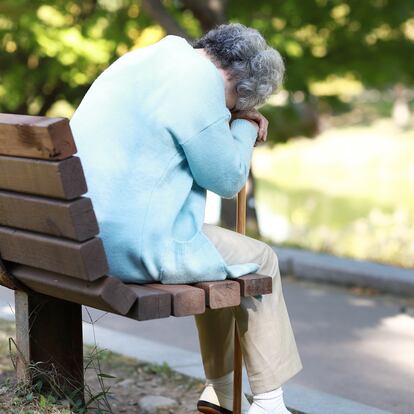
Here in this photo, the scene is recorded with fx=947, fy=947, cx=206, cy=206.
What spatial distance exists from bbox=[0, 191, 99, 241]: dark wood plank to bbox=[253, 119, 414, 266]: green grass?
5.10 metres

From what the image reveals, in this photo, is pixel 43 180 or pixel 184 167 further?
pixel 184 167

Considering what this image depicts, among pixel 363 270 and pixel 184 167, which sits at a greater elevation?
pixel 184 167

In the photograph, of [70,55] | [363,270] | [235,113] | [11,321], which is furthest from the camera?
[70,55]

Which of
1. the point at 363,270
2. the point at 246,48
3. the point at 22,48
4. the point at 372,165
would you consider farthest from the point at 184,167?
the point at 372,165

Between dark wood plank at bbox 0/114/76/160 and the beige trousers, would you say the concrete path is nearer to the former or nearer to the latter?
the beige trousers

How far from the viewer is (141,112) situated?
3.06 meters

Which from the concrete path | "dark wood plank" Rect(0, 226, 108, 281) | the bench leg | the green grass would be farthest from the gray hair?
the green grass

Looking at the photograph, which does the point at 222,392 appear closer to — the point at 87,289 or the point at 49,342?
the point at 49,342

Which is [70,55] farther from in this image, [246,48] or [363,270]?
[246,48]

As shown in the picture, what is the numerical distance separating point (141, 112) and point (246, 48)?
0.44 metres

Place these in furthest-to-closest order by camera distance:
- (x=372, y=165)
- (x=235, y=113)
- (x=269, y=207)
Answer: (x=372, y=165), (x=269, y=207), (x=235, y=113)

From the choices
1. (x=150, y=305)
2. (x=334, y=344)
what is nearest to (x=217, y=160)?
(x=150, y=305)

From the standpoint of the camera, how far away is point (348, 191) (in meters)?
20.6

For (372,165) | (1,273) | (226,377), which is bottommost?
(372,165)
